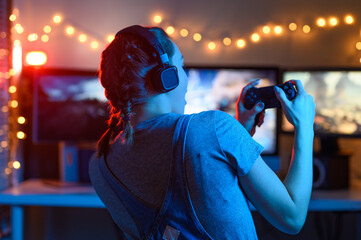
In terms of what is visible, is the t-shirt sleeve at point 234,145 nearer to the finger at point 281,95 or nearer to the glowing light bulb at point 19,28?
the finger at point 281,95

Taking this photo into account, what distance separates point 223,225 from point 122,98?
→ 0.89ft

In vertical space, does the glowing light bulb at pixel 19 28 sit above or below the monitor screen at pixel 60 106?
above

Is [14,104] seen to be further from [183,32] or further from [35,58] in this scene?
[183,32]

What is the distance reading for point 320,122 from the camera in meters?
1.64

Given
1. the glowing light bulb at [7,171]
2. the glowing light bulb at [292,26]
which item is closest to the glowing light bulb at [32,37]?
the glowing light bulb at [7,171]

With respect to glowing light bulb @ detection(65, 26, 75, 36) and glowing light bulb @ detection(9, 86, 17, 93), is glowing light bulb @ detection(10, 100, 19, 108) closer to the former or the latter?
glowing light bulb @ detection(9, 86, 17, 93)

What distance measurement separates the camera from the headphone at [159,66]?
604mm

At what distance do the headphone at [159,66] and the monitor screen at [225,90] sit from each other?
993 mm

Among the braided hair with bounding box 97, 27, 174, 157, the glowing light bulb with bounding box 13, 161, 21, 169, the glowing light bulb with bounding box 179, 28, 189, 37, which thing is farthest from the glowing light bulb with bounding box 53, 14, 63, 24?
the braided hair with bounding box 97, 27, 174, 157

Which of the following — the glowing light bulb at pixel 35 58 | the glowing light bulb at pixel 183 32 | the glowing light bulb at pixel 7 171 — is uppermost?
the glowing light bulb at pixel 183 32

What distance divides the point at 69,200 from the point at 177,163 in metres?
0.97

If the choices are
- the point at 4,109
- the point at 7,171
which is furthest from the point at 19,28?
the point at 7,171

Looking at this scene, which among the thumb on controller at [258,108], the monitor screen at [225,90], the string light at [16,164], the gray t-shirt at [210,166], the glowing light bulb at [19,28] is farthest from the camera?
the glowing light bulb at [19,28]

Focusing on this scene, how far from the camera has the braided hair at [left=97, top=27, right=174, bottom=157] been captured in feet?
1.98
